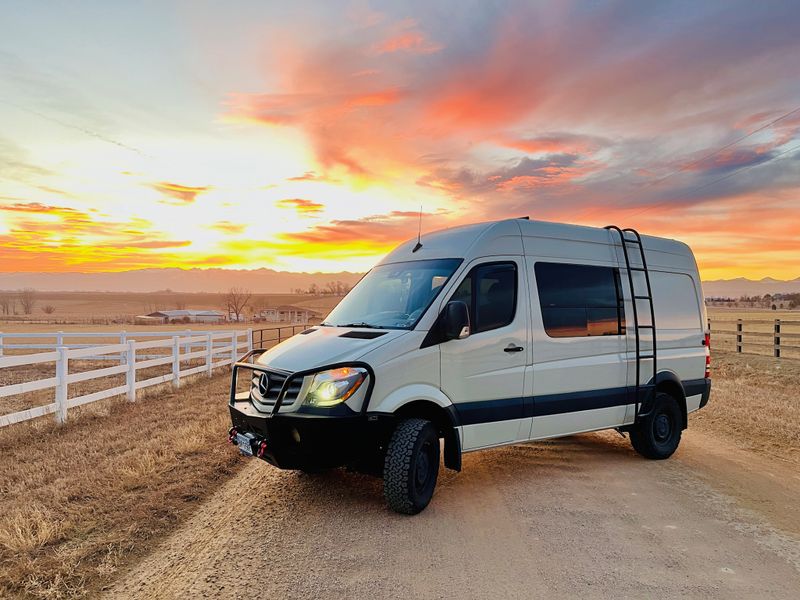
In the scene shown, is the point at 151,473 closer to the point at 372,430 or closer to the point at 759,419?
the point at 372,430

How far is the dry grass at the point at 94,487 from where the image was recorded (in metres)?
3.92

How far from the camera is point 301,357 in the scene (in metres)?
5.05

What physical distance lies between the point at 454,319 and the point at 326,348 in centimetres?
118

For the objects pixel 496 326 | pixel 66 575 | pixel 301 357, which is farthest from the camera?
pixel 496 326

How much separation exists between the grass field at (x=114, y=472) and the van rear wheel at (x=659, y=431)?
55.3 inches

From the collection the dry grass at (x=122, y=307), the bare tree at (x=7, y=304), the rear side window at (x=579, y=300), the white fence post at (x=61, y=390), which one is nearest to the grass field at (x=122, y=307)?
the dry grass at (x=122, y=307)

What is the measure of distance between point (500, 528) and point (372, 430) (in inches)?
51.8

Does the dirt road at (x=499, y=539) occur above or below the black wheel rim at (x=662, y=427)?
below

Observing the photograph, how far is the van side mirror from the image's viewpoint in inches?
195

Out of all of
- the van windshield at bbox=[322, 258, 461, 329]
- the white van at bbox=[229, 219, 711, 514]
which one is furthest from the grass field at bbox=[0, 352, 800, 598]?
the van windshield at bbox=[322, 258, 461, 329]

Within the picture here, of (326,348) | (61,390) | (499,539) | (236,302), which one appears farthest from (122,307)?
(499,539)

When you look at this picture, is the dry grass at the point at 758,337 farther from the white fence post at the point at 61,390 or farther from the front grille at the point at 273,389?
the white fence post at the point at 61,390

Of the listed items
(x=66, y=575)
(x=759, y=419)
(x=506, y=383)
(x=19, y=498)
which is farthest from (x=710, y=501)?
(x=19, y=498)

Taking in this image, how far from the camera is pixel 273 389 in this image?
16.4 feet
